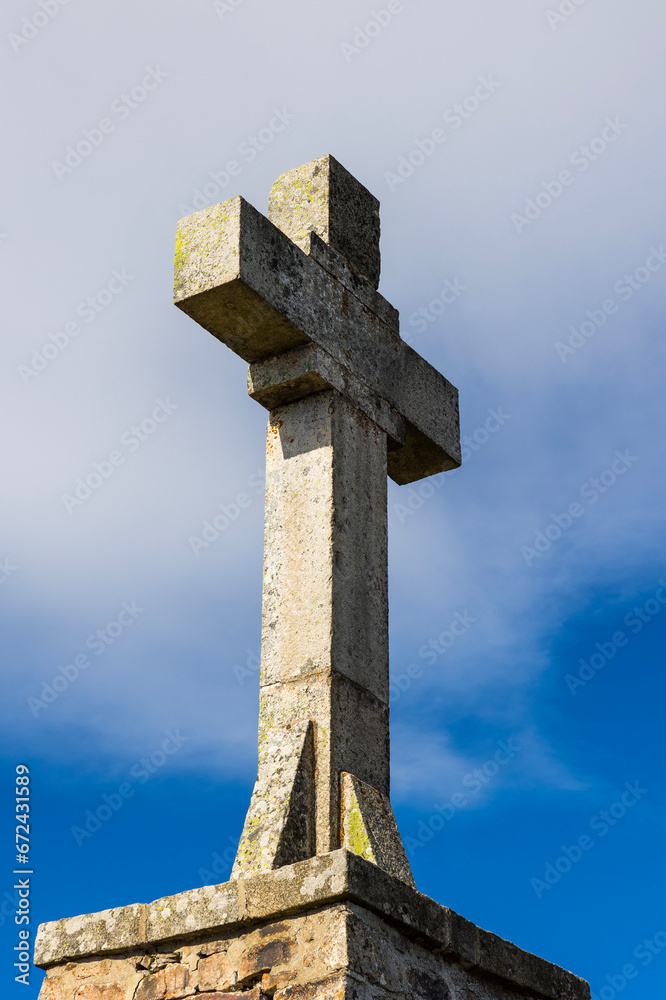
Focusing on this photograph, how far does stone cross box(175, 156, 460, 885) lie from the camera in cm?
415

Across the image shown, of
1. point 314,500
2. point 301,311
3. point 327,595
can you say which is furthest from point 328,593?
point 301,311

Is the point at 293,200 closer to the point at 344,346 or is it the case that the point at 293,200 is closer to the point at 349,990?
the point at 344,346

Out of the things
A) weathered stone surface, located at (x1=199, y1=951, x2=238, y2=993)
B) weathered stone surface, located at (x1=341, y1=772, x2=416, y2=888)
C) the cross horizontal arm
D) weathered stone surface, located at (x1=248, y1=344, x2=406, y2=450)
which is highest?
the cross horizontal arm

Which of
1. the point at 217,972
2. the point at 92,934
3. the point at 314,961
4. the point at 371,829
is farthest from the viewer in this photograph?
the point at 371,829

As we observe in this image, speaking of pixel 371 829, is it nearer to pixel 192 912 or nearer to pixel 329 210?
pixel 192 912

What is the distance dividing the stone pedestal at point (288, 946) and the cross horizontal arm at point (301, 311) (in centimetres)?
212

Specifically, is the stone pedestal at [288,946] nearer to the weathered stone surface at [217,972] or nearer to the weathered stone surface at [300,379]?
the weathered stone surface at [217,972]

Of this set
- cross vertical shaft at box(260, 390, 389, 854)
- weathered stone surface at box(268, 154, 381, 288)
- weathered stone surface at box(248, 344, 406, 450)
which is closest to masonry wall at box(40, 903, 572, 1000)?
cross vertical shaft at box(260, 390, 389, 854)

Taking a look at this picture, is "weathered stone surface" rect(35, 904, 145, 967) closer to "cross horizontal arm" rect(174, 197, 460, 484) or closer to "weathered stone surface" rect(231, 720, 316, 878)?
"weathered stone surface" rect(231, 720, 316, 878)

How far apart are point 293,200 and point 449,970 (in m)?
3.33

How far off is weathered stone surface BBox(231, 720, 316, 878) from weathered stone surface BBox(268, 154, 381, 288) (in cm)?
222

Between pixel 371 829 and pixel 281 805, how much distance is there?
0.33m

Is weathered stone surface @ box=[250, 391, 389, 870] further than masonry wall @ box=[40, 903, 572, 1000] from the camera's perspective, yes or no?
Yes

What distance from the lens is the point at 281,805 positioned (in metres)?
4.05
